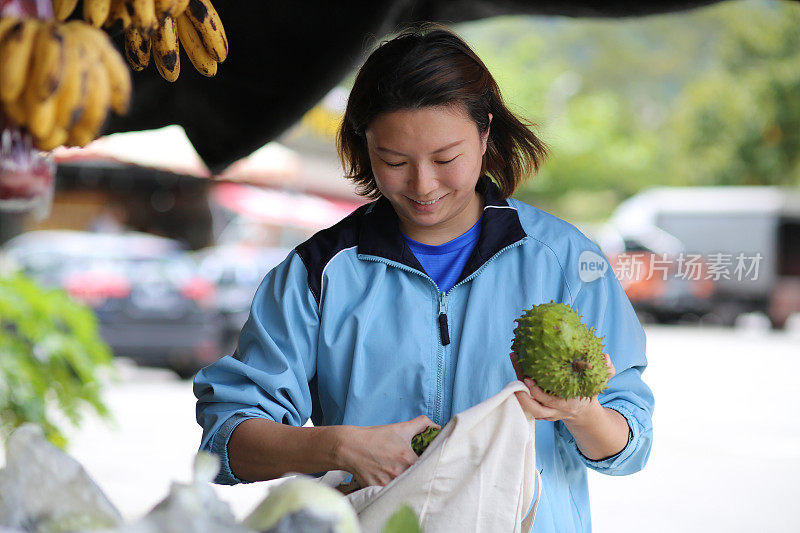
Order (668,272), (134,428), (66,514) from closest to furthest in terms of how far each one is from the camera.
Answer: (66,514), (668,272), (134,428)

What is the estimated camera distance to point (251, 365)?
1.84m

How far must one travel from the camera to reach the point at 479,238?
6.19 ft

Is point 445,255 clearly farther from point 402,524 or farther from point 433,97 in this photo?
point 402,524

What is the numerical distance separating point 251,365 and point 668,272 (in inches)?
54.4

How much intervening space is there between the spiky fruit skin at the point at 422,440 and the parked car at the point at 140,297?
27.3 ft

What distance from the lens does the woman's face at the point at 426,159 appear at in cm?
171

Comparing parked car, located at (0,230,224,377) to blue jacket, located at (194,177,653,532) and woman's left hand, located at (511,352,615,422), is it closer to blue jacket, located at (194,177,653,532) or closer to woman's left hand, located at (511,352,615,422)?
blue jacket, located at (194,177,653,532)

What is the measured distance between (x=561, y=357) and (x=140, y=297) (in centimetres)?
867

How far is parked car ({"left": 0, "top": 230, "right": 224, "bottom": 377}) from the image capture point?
9562 mm

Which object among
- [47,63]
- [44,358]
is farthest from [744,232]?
[47,63]

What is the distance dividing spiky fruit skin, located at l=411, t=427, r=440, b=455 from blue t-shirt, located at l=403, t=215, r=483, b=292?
42cm

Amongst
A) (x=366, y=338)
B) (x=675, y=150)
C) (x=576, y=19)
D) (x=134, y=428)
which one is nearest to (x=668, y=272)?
(x=576, y=19)

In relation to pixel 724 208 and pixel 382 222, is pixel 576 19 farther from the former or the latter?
pixel 724 208

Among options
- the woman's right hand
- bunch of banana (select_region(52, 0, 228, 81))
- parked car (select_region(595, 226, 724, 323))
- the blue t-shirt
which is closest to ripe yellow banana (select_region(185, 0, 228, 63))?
bunch of banana (select_region(52, 0, 228, 81))
